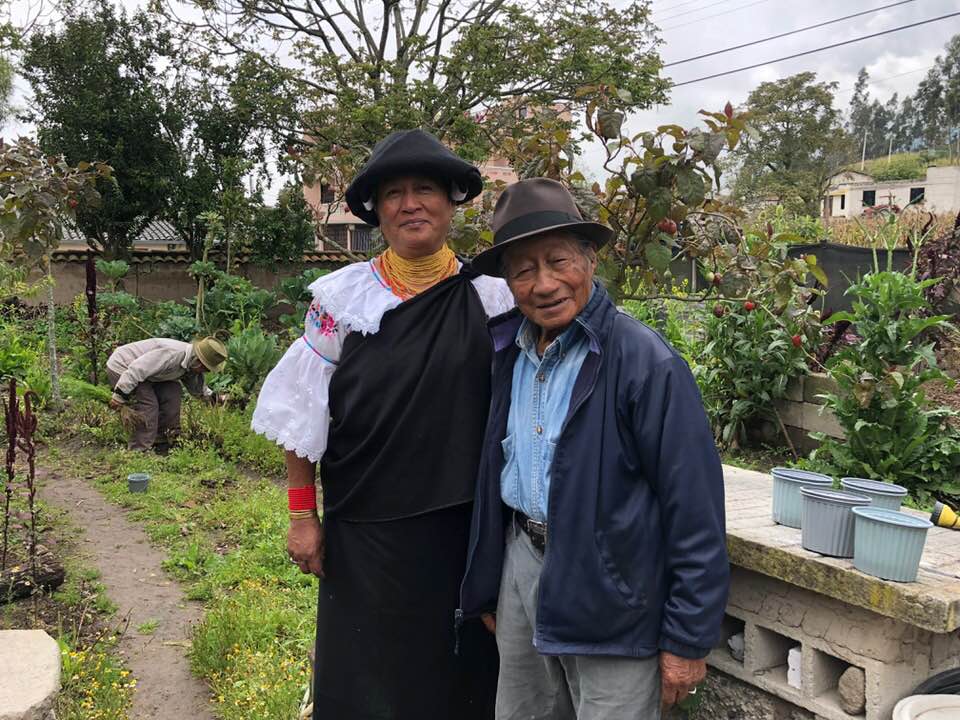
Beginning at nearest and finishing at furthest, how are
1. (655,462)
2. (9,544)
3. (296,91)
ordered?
(655,462), (9,544), (296,91)

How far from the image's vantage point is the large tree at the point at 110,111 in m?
13.1

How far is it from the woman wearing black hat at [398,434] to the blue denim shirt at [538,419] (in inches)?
10.4

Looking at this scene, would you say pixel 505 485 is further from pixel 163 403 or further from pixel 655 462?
pixel 163 403

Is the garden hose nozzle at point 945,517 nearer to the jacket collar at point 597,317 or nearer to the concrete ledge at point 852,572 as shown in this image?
the concrete ledge at point 852,572

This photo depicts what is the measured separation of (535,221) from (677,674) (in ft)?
3.30

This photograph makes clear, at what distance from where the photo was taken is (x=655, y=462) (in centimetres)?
162

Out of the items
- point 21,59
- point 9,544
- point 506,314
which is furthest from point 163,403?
point 21,59

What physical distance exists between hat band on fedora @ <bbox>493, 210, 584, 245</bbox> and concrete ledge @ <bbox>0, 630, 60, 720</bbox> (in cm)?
190

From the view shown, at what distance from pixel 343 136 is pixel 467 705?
468 inches

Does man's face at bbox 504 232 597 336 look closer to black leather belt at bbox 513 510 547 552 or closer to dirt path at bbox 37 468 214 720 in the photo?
black leather belt at bbox 513 510 547 552

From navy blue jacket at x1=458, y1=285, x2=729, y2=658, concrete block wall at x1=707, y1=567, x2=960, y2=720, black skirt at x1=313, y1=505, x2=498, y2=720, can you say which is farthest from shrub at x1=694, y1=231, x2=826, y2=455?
navy blue jacket at x1=458, y1=285, x2=729, y2=658

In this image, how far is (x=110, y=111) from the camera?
13.2m

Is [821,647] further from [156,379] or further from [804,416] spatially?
[156,379]

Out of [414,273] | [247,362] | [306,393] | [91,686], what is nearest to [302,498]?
[306,393]
